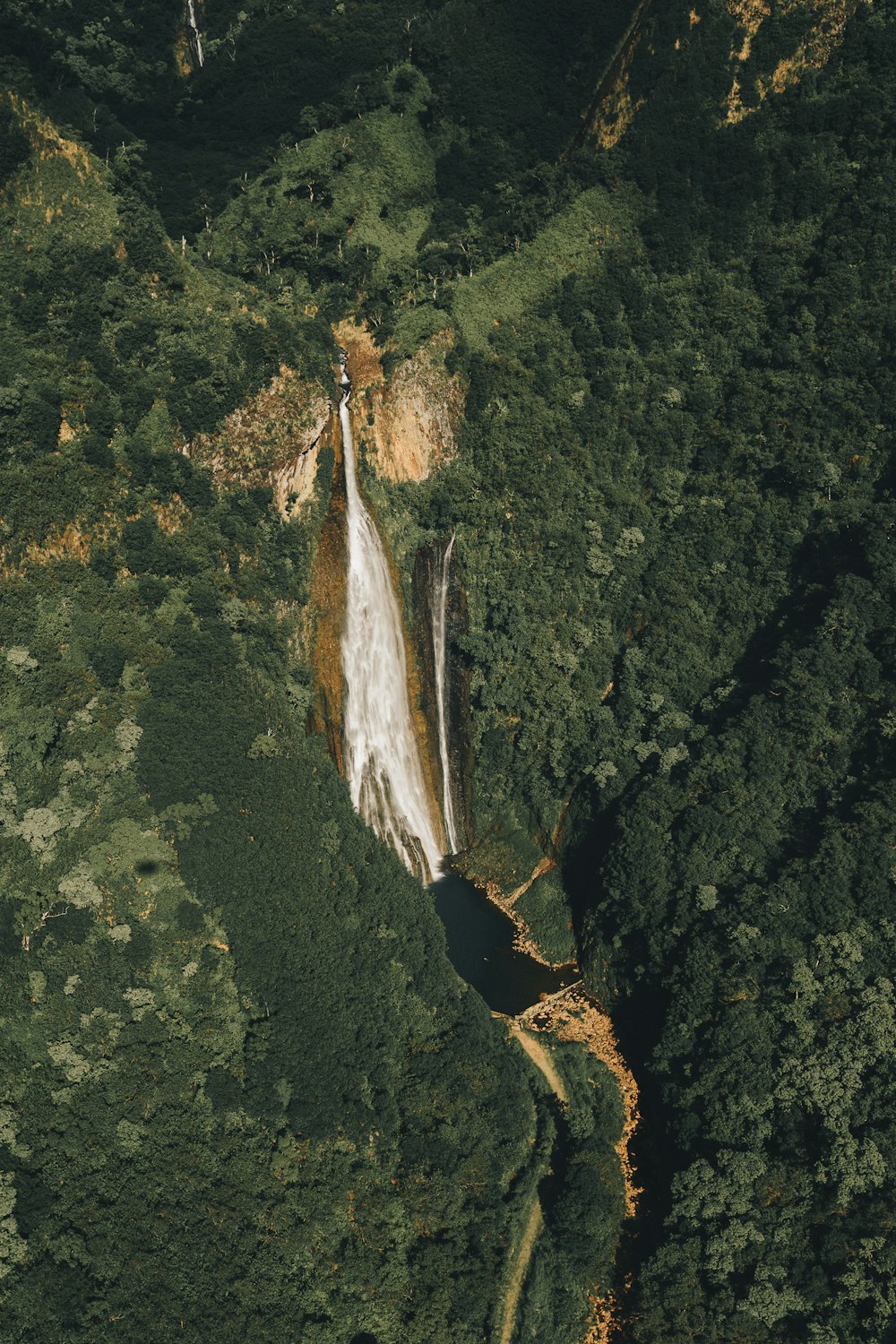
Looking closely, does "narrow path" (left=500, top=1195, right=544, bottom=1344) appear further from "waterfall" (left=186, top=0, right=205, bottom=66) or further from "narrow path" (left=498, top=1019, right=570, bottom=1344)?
"waterfall" (left=186, top=0, right=205, bottom=66)

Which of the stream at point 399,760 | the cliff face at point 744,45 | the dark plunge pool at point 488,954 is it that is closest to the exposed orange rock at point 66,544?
the stream at point 399,760

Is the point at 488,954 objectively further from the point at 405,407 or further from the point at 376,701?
the point at 405,407

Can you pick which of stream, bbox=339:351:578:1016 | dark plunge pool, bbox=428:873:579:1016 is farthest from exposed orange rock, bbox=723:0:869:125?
dark plunge pool, bbox=428:873:579:1016

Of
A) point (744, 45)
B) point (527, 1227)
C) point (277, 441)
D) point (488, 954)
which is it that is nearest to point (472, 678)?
point (488, 954)

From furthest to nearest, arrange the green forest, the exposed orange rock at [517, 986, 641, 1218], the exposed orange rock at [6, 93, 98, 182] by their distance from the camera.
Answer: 1. the exposed orange rock at [6, 93, 98, 182]
2. the exposed orange rock at [517, 986, 641, 1218]
3. the green forest

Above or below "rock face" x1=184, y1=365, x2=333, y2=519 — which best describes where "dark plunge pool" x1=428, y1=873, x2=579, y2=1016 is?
below

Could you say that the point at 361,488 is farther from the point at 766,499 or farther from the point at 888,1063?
the point at 888,1063
